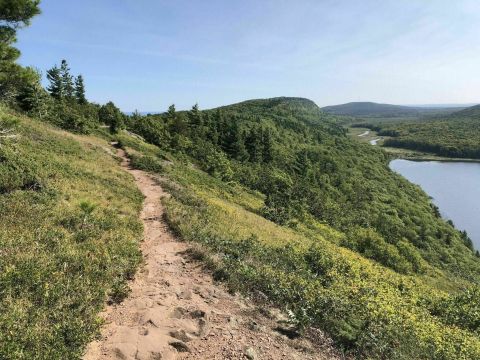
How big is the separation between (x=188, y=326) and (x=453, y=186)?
6047 inches

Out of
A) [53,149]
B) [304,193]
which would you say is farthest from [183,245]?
[304,193]

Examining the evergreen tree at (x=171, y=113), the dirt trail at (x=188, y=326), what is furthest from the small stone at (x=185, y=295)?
the evergreen tree at (x=171, y=113)

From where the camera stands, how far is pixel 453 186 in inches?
5408

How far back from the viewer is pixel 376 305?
1254 centimetres

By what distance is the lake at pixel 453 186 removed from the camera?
106125 mm

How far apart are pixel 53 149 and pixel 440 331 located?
27.9m

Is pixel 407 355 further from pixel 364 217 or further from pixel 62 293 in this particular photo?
pixel 364 217

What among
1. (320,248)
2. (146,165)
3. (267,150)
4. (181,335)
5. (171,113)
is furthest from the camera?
(267,150)

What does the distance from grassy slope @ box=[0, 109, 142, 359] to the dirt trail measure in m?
0.57

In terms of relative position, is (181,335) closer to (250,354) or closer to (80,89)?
(250,354)

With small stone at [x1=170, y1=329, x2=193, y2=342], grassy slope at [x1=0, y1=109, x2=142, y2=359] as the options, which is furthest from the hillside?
small stone at [x1=170, y1=329, x2=193, y2=342]

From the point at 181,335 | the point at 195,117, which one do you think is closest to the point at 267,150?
the point at 195,117

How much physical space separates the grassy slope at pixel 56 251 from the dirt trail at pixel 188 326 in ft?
1.87

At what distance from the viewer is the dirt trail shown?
7867mm
